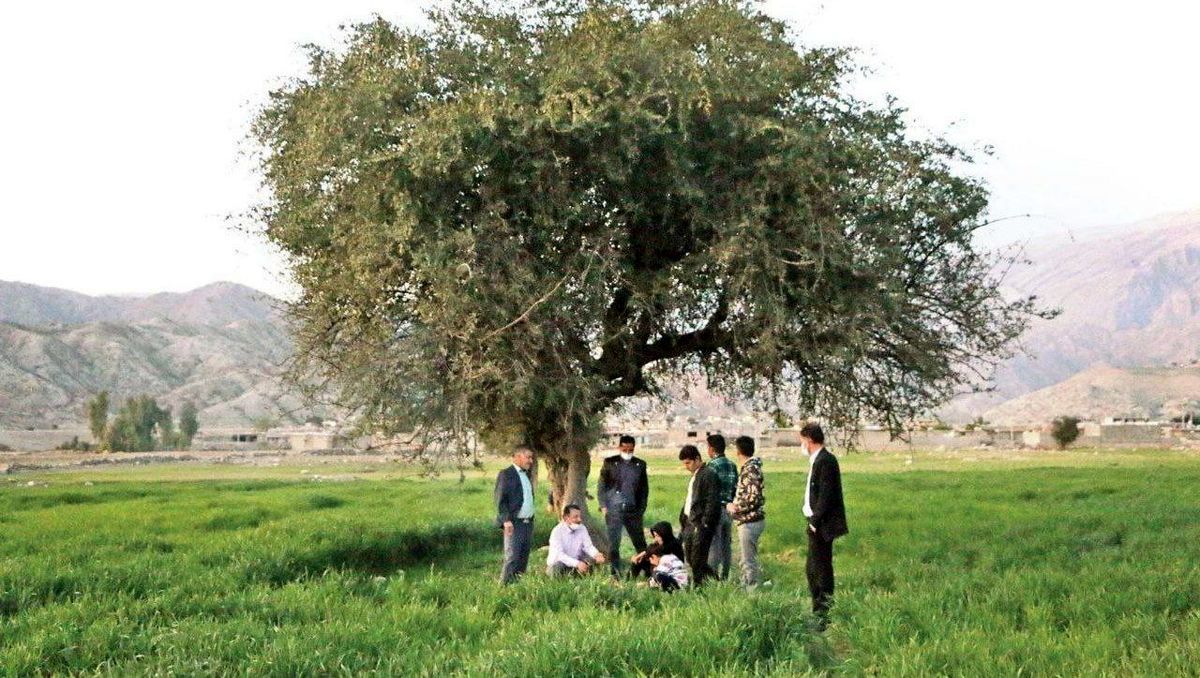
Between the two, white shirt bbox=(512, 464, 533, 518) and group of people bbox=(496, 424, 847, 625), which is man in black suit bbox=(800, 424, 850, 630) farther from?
white shirt bbox=(512, 464, 533, 518)

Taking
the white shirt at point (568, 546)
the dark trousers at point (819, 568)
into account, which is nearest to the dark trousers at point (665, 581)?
the white shirt at point (568, 546)

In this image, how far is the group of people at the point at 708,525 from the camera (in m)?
13.2

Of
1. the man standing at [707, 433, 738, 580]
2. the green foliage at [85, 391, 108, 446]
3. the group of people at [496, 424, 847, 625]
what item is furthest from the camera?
the green foliage at [85, 391, 108, 446]

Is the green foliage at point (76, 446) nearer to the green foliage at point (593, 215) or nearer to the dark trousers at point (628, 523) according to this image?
the green foliage at point (593, 215)

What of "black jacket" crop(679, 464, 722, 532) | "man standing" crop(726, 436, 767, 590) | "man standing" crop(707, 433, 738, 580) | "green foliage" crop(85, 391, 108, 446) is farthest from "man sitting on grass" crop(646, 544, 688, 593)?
"green foliage" crop(85, 391, 108, 446)

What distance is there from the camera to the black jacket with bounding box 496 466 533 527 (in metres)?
16.0

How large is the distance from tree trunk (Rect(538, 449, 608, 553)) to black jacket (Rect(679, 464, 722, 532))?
6533mm

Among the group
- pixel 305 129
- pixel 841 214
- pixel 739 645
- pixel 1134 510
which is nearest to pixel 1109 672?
pixel 739 645

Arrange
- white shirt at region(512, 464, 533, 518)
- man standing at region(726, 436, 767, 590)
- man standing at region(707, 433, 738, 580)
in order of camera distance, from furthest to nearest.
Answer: man standing at region(707, 433, 738, 580) < white shirt at region(512, 464, 533, 518) < man standing at region(726, 436, 767, 590)

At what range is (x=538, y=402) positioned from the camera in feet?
67.2

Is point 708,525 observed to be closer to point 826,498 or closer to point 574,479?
point 826,498

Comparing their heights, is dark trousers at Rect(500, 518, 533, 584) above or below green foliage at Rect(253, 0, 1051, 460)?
below

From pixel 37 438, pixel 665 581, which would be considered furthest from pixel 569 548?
pixel 37 438

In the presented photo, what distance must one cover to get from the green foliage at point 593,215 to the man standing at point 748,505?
13.2ft
